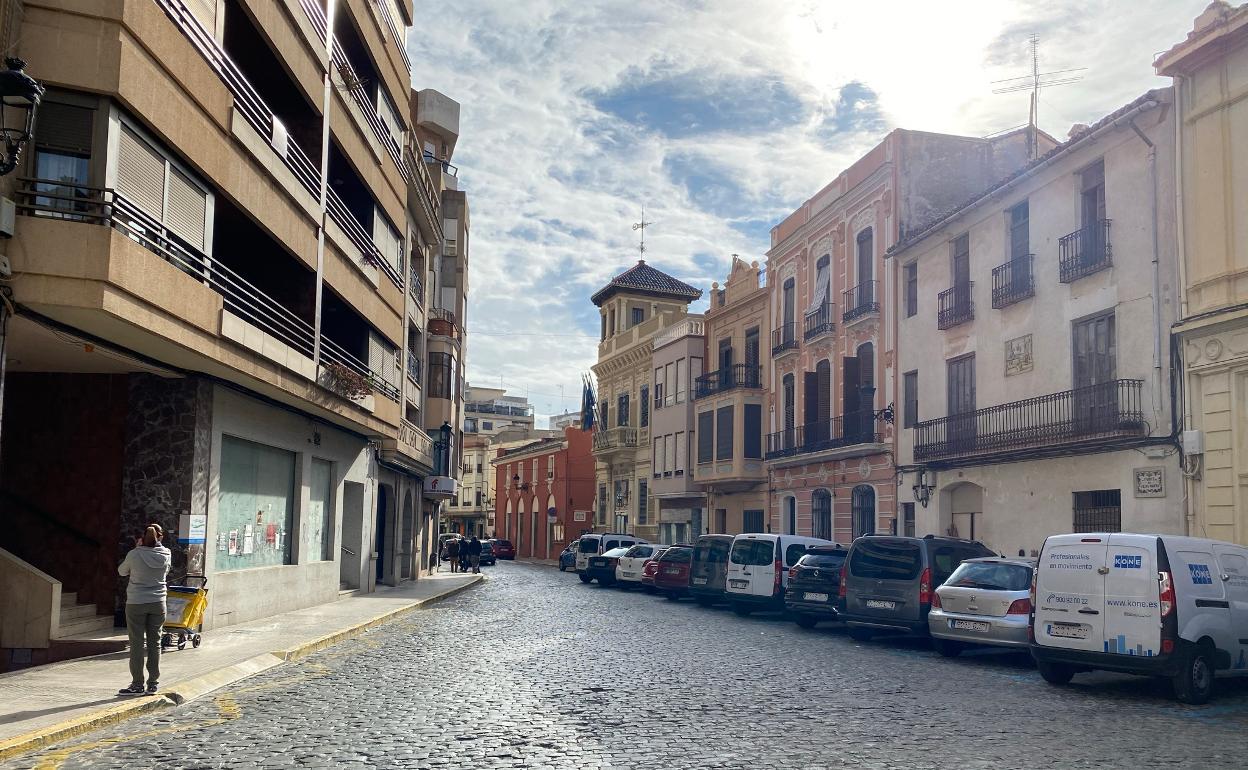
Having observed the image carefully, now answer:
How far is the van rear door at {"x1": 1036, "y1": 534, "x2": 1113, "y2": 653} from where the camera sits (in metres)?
12.3

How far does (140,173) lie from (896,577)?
12.3 m

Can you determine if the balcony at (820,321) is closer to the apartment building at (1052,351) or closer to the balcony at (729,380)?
the balcony at (729,380)

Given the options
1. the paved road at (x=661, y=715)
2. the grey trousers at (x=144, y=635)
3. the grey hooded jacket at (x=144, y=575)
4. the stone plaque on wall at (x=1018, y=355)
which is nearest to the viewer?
the paved road at (x=661, y=715)

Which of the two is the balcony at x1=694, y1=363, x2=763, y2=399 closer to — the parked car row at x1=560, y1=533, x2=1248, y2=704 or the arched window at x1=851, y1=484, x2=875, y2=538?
the arched window at x1=851, y1=484, x2=875, y2=538

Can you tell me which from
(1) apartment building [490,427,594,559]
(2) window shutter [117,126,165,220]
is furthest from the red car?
(1) apartment building [490,427,594,559]

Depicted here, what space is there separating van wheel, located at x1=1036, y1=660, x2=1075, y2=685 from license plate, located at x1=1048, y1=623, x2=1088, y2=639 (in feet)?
1.64

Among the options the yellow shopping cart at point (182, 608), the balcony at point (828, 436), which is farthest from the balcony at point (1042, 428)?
the yellow shopping cart at point (182, 608)

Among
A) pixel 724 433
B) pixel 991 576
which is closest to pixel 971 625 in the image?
pixel 991 576

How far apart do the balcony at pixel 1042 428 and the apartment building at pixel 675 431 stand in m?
19.1

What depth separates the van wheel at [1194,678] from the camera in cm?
1162

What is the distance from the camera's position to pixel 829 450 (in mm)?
34969

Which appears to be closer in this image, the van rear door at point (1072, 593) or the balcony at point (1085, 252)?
the van rear door at point (1072, 593)

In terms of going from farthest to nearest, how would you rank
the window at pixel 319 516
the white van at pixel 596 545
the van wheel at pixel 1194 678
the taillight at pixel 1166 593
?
the white van at pixel 596 545 < the window at pixel 319 516 < the taillight at pixel 1166 593 < the van wheel at pixel 1194 678

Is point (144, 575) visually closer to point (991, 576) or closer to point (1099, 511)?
point (991, 576)
